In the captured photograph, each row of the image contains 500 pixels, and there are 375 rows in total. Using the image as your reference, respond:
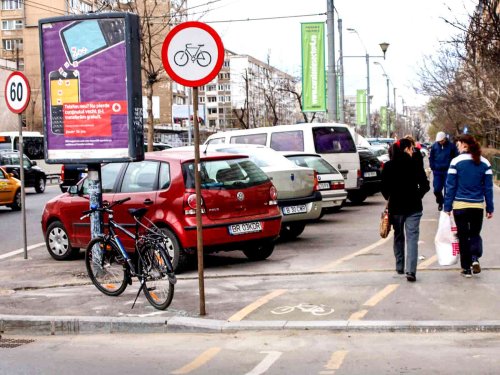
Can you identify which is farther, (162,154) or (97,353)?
(162,154)

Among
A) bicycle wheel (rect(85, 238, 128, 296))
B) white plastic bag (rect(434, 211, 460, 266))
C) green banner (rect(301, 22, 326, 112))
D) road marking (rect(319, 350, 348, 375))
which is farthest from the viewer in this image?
green banner (rect(301, 22, 326, 112))

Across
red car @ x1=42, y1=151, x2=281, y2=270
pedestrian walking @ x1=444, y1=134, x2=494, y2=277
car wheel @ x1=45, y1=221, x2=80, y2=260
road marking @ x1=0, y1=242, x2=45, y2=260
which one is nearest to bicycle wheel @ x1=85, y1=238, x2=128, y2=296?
red car @ x1=42, y1=151, x2=281, y2=270

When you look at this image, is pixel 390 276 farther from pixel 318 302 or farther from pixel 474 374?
pixel 474 374

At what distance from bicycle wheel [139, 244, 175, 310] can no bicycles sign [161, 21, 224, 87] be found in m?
1.81

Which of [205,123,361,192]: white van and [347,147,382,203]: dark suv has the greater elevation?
[205,123,361,192]: white van

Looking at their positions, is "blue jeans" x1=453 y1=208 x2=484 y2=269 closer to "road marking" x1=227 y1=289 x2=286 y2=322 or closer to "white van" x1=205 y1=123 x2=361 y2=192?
"road marking" x1=227 y1=289 x2=286 y2=322

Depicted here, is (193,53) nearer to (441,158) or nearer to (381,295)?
(381,295)

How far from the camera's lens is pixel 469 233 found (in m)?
9.59

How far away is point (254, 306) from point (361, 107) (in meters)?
54.4

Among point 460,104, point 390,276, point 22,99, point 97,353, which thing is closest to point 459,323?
point 390,276

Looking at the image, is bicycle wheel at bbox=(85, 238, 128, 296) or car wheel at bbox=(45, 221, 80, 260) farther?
car wheel at bbox=(45, 221, 80, 260)

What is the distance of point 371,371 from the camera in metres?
5.89

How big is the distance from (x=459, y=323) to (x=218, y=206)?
4.36 meters

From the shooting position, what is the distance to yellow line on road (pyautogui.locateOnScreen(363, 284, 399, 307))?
27.0ft
